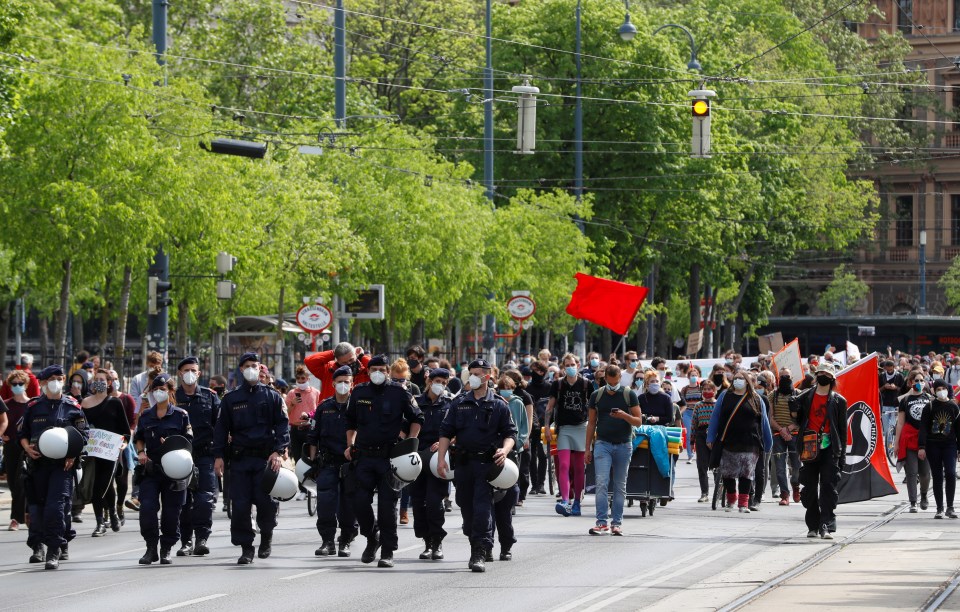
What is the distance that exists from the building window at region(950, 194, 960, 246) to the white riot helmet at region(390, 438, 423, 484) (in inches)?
2953

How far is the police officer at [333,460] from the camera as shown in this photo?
15234mm

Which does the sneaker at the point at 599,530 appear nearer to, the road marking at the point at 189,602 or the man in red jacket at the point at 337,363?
the man in red jacket at the point at 337,363

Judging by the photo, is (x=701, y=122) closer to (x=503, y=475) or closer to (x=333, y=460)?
(x=333, y=460)

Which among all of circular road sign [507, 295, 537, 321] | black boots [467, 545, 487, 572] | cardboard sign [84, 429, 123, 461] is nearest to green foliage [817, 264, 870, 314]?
circular road sign [507, 295, 537, 321]

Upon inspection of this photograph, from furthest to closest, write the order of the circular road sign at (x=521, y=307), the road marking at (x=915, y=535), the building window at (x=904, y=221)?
the building window at (x=904, y=221) → the circular road sign at (x=521, y=307) → the road marking at (x=915, y=535)

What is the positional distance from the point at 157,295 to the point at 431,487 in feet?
43.9

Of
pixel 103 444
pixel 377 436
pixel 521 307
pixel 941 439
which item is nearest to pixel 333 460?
pixel 377 436

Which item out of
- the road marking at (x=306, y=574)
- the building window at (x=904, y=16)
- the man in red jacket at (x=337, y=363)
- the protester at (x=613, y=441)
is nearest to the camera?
the road marking at (x=306, y=574)

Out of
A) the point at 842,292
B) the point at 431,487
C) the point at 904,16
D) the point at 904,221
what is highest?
the point at 904,16

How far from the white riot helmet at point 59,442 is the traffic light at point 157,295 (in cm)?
1264

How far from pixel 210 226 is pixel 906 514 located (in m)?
13.8

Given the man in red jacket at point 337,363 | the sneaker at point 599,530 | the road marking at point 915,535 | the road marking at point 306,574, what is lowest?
the road marking at point 915,535

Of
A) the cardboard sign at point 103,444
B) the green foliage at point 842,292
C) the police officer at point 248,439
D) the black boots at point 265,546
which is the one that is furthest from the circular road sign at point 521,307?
the green foliage at point 842,292

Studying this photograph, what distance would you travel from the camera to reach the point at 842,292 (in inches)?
3177
